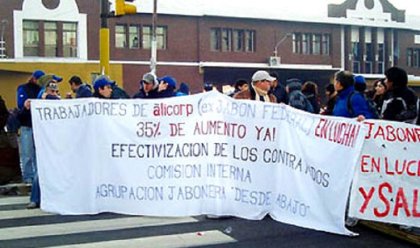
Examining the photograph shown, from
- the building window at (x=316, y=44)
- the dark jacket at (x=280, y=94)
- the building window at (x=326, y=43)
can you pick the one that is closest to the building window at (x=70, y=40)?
the building window at (x=316, y=44)

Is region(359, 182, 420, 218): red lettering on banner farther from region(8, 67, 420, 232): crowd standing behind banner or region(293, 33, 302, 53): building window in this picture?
region(293, 33, 302, 53): building window

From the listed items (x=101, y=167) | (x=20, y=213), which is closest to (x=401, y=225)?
(x=101, y=167)

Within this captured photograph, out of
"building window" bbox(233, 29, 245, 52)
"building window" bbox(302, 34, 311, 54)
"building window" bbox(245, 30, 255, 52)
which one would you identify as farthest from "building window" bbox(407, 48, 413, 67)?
"building window" bbox(233, 29, 245, 52)

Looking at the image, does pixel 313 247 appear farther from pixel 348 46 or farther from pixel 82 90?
pixel 348 46

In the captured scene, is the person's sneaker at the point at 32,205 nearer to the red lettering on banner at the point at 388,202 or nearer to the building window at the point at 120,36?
the red lettering on banner at the point at 388,202

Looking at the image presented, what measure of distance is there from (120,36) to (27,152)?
34.7 meters

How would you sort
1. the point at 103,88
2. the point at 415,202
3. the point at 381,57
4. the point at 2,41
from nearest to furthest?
the point at 415,202
the point at 103,88
the point at 2,41
the point at 381,57

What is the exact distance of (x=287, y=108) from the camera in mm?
7352

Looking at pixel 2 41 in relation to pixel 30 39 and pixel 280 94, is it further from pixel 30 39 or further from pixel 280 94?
pixel 280 94

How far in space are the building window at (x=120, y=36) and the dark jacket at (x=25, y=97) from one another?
111 feet

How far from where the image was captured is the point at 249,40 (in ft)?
159

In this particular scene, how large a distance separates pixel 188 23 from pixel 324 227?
3971 centimetres

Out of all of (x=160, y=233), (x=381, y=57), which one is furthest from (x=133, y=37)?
(x=160, y=233)

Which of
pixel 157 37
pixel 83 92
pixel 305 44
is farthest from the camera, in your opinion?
pixel 305 44
